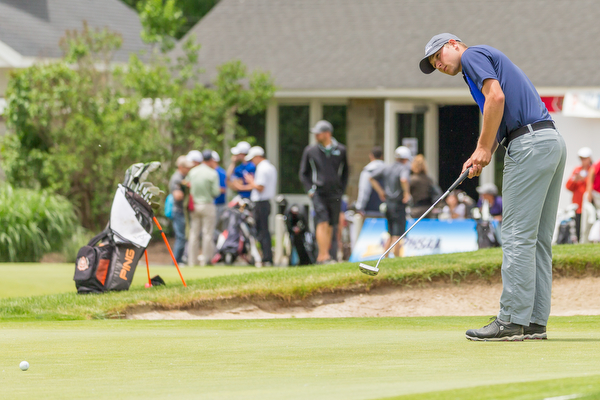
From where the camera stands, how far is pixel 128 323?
754 centimetres

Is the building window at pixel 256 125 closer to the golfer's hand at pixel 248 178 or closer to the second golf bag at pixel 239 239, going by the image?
the golfer's hand at pixel 248 178

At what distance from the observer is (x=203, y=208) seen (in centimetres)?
1555

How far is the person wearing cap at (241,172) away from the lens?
16438 millimetres

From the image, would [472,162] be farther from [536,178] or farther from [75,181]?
[75,181]

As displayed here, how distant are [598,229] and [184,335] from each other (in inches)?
400

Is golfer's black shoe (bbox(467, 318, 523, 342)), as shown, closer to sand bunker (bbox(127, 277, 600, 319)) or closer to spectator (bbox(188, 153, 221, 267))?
sand bunker (bbox(127, 277, 600, 319))

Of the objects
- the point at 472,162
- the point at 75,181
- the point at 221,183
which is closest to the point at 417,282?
the point at 472,162

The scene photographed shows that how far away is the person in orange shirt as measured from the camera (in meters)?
15.9

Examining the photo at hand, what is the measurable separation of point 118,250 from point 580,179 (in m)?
9.30

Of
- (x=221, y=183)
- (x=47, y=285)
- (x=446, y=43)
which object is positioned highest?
(x=446, y=43)

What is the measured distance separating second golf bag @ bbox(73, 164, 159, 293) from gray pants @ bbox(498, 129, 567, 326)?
467 centimetres

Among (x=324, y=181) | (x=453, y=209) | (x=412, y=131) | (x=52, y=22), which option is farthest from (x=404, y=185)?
(x=52, y=22)

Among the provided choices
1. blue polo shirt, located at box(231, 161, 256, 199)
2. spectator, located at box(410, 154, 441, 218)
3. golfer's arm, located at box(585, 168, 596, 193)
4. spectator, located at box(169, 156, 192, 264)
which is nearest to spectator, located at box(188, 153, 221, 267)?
spectator, located at box(169, 156, 192, 264)

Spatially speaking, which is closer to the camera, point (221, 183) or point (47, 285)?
point (47, 285)
